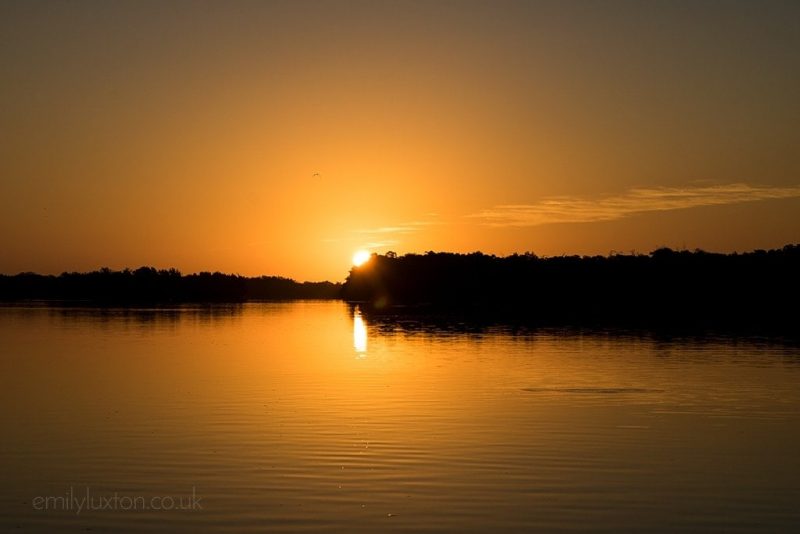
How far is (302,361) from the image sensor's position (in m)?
53.6

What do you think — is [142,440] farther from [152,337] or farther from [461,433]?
[152,337]

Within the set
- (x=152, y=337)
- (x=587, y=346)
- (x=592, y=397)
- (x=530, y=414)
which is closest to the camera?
(x=530, y=414)

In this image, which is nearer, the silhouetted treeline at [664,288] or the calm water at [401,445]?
the calm water at [401,445]

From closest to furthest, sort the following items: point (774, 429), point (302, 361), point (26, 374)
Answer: point (774, 429)
point (26, 374)
point (302, 361)

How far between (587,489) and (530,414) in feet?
36.3

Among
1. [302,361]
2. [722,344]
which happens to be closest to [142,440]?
[302,361]

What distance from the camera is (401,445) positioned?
2498 cm

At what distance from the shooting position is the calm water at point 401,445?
58.6ft

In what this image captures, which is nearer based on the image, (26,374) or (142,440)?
(142,440)

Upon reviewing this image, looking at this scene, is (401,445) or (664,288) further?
(664,288)

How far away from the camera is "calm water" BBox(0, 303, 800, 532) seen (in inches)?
704

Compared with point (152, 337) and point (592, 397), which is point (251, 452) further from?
point (152, 337)

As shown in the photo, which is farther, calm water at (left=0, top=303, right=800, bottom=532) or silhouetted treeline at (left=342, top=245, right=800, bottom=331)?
silhouetted treeline at (left=342, top=245, right=800, bottom=331)

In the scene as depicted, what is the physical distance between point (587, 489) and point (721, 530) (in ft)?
11.7
